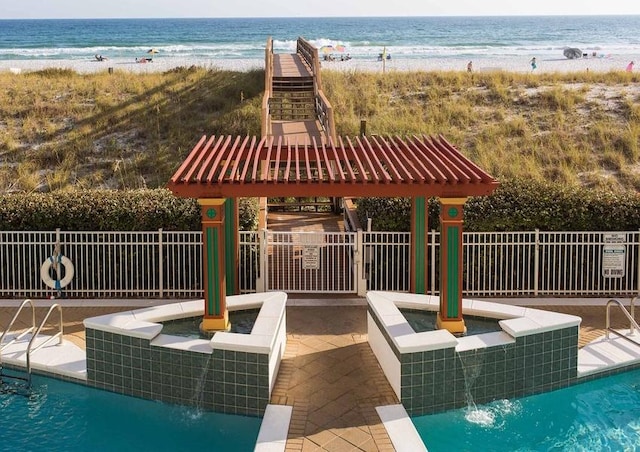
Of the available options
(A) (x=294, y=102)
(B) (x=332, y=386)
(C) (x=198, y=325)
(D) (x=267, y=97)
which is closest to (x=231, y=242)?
(C) (x=198, y=325)

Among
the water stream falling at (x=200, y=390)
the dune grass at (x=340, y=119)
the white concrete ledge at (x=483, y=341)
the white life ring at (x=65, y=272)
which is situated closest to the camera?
the water stream falling at (x=200, y=390)

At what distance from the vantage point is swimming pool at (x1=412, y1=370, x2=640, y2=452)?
8.12 meters

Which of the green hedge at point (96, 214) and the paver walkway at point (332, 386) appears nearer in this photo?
the paver walkway at point (332, 386)

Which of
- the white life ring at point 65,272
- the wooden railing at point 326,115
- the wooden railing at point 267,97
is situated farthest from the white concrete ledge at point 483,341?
the wooden railing at point 267,97

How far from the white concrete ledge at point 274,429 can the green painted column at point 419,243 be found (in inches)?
168

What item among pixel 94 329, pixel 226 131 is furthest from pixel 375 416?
pixel 226 131

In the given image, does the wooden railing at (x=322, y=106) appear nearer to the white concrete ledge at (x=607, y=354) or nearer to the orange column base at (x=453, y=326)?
the orange column base at (x=453, y=326)

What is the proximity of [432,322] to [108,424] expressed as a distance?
15.1ft

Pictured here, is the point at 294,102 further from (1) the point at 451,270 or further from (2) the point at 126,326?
(2) the point at 126,326

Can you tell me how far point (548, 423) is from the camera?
8.65 m

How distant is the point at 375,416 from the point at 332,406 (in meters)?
0.57

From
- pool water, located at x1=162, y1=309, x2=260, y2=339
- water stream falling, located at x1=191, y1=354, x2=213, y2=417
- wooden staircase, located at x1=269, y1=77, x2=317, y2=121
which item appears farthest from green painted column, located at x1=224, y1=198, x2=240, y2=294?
wooden staircase, located at x1=269, y1=77, x2=317, y2=121

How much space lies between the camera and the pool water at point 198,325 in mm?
9766

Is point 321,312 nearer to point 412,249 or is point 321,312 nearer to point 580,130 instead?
point 412,249
